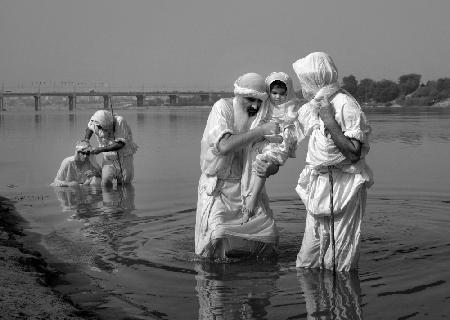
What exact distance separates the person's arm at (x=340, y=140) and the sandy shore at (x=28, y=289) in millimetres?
2599

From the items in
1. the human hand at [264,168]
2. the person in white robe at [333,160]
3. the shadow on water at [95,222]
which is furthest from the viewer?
the shadow on water at [95,222]

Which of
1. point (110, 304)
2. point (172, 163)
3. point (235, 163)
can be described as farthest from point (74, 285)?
point (172, 163)

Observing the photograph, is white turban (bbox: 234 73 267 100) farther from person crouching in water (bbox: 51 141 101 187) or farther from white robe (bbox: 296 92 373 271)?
person crouching in water (bbox: 51 141 101 187)

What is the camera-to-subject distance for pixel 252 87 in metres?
7.85

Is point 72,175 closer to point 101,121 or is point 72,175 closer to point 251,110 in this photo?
point 101,121

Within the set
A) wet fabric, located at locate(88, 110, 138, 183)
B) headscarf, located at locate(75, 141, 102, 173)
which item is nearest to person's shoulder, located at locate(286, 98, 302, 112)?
wet fabric, located at locate(88, 110, 138, 183)

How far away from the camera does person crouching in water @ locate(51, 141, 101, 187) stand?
50.0 feet

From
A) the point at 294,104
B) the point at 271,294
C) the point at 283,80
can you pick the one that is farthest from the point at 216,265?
the point at 283,80

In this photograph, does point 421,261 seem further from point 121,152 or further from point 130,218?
point 121,152

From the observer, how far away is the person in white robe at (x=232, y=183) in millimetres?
7887

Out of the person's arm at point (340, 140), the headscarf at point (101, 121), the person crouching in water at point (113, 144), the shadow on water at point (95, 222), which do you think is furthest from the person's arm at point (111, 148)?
the person's arm at point (340, 140)

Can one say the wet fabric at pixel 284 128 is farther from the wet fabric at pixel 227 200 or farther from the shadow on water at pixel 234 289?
the shadow on water at pixel 234 289

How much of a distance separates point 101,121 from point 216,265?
7533 millimetres

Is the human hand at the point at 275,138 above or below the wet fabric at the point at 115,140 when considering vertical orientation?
above
